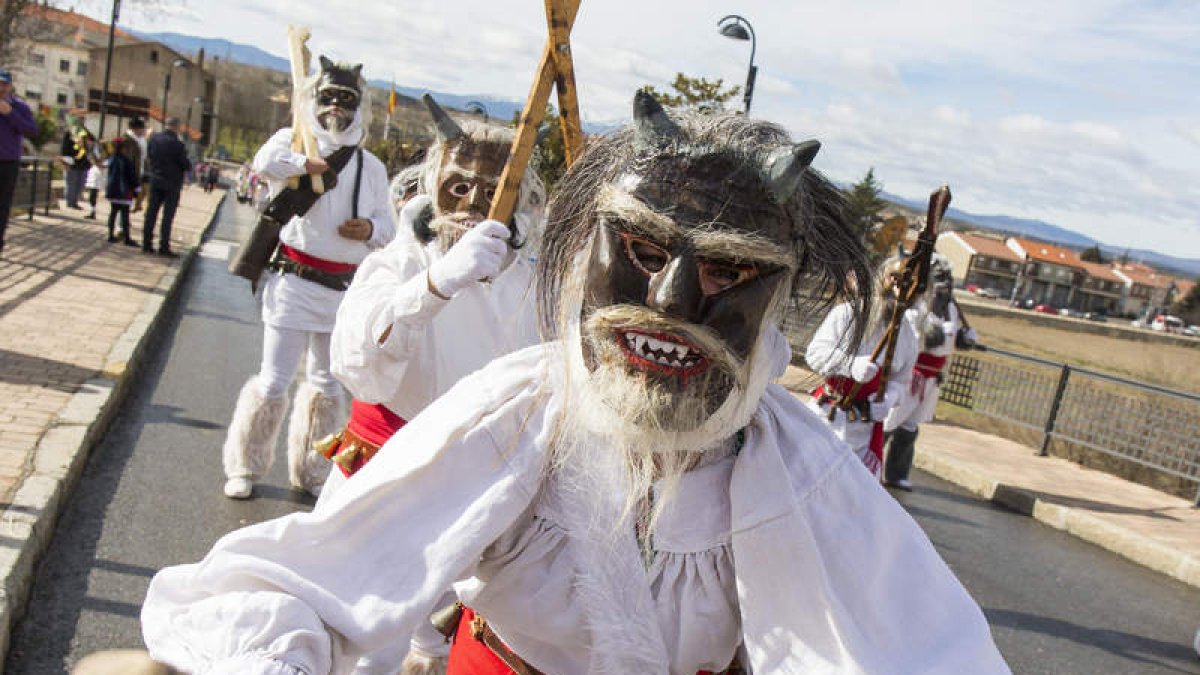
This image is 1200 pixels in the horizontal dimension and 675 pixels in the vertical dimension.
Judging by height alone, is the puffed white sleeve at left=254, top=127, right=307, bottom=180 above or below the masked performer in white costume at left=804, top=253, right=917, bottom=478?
above

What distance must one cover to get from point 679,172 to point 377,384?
65.4 inches

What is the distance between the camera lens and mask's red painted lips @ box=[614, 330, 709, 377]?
1.74m

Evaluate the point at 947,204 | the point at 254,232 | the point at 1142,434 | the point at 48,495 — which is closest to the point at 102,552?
the point at 48,495

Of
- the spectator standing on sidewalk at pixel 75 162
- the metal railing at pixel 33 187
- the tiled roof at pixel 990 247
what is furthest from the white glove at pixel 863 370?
the tiled roof at pixel 990 247

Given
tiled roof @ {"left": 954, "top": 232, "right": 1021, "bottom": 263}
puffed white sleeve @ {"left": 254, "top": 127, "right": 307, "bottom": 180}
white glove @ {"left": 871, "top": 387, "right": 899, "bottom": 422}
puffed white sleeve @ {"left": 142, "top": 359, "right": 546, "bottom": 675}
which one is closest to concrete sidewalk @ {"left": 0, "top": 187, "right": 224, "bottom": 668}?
puffed white sleeve @ {"left": 254, "top": 127, "right": 307, "bottom": 180}

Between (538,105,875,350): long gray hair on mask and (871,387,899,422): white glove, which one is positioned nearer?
(538,105,875,350): long gray hair on mask

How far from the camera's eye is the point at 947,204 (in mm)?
4949

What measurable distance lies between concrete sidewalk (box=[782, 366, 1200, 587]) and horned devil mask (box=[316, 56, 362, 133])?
4.07 meters

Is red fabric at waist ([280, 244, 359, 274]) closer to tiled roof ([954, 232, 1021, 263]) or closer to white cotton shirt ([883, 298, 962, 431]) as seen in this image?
white cotton shirt ([883, 298, 962, 431])

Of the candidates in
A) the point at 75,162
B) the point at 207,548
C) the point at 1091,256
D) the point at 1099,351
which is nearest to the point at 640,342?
the point at 207,548

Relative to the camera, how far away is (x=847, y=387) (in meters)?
5.80

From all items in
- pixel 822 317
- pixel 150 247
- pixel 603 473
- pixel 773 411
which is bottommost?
pixel 150 247

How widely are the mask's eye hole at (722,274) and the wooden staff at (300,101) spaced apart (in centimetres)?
394

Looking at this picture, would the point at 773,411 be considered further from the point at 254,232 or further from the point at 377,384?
the point at 254,232
